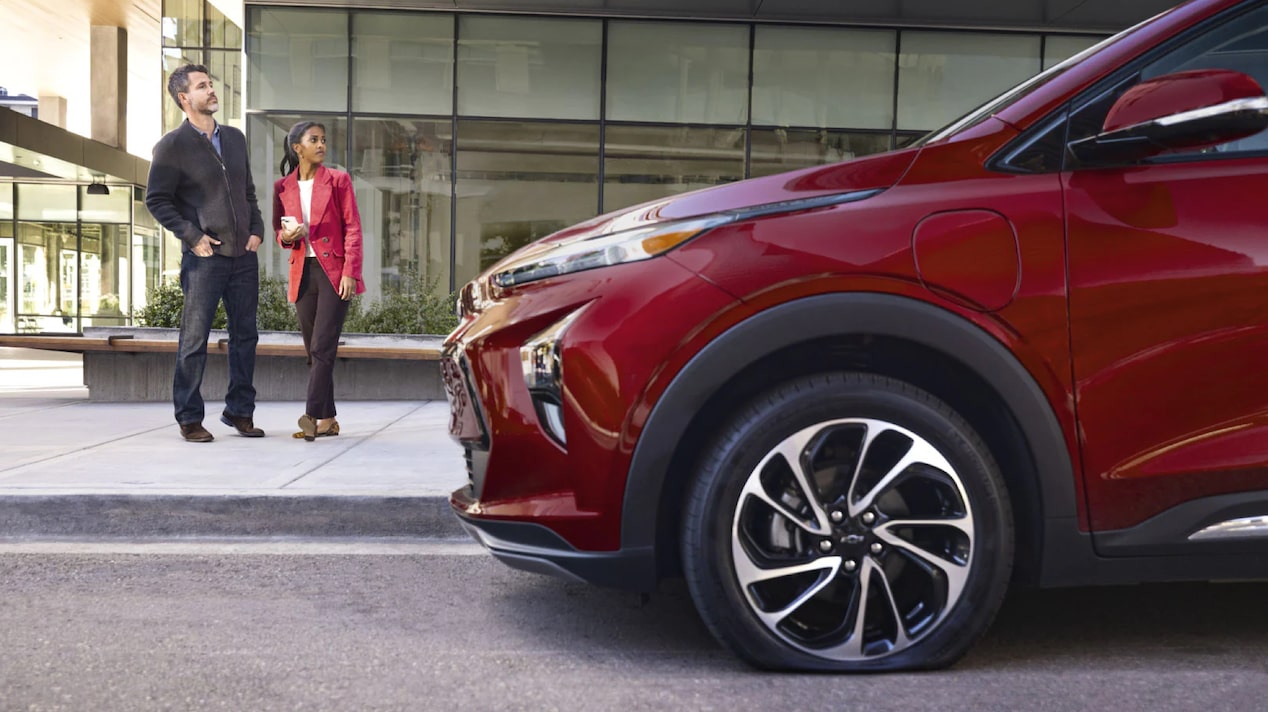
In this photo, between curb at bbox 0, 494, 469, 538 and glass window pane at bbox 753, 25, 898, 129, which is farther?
glass window pane at bbox 753, 25, 898, 129

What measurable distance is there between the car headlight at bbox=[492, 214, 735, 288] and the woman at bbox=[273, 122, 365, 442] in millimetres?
3517

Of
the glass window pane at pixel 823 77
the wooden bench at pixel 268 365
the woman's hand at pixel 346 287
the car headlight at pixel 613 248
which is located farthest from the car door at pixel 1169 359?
the glass window pane at pixel 823 77

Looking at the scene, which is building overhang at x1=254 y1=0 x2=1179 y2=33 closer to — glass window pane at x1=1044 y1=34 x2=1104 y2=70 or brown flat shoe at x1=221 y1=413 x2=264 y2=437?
glass window pane at x1=1044 y1=34 x2=1104 y2=70

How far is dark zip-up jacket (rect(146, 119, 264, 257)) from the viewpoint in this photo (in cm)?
565

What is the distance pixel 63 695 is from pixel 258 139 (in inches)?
497

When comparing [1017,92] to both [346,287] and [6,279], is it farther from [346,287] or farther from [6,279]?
[6,279]

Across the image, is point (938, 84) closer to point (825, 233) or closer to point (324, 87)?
point (324, 87)

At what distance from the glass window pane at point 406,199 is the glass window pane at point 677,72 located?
8.16ft

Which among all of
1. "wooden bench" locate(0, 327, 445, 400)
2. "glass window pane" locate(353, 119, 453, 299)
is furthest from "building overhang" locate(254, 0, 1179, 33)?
"wooden bench" locate(0, 327, 445, 400)

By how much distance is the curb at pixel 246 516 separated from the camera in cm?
427

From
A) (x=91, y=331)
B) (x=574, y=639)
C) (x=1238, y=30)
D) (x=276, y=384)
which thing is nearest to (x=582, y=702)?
(x=574, y=639)

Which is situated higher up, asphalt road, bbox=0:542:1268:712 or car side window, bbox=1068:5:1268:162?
car side window, bbox=1068:5:1268:162

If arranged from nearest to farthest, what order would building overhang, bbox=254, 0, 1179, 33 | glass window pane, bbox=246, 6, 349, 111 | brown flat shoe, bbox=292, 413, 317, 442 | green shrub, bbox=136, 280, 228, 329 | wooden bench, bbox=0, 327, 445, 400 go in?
1. brown flat shoe, bbox=292, 413, 317, 442
2. wooden bench, bbox=0, 327, 445, 400
3. green shrub, bbox=136, 280, 228, 329
4. building overhang, bbox=254, 0, 1179, 33
5. glass window pane, bbox=246, 6, 349, 111

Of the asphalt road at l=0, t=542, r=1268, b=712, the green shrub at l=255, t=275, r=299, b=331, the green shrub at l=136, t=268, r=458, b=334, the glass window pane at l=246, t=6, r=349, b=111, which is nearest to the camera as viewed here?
the asphalt road at l=0, t=542, r=1268, b=712
